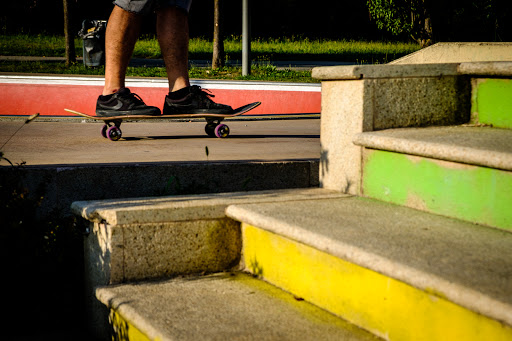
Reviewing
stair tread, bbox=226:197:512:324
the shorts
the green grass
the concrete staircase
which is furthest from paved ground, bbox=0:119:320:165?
the green grass

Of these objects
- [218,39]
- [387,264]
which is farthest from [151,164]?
[218,39]

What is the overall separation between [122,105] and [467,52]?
96.5 inches

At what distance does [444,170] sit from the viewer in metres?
2.80

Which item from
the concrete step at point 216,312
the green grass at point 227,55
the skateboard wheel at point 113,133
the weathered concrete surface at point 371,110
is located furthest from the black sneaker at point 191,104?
the green grass at point 227,55

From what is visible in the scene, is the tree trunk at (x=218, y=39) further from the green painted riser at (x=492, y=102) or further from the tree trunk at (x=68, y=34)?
the green painted riser at (x=492, y=102)

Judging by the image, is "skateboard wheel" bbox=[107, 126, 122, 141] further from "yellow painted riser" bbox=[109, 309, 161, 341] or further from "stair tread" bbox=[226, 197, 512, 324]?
"yellow painted riser" bbox=[109, 309, 161, 341]

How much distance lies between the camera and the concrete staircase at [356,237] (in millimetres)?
2213

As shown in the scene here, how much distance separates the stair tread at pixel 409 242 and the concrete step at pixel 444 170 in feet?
0.20

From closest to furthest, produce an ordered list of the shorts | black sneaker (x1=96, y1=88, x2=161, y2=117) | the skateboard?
the shorts
black sneaker (x1=96, y1=88, x2=161, y2=117)
the skateboard

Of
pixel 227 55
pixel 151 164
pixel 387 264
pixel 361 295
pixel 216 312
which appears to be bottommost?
pixel 216 312

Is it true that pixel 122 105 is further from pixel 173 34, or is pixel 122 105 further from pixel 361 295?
pixel 361 295

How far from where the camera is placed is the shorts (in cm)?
454

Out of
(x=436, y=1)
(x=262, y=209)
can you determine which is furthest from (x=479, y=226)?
(x=436, y=1)

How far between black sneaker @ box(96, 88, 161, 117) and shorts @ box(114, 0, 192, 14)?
0.67 metres
